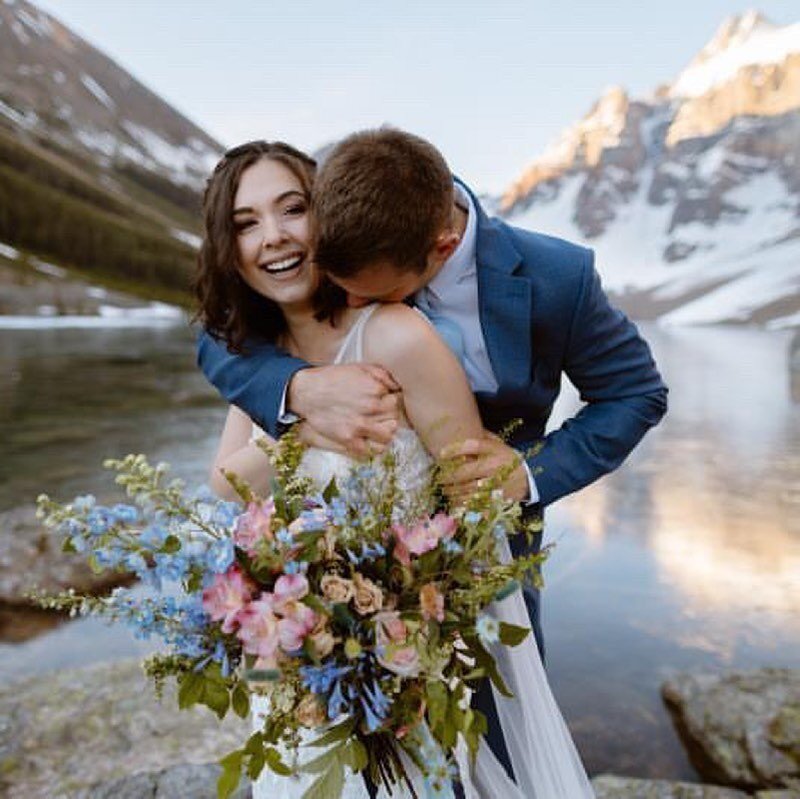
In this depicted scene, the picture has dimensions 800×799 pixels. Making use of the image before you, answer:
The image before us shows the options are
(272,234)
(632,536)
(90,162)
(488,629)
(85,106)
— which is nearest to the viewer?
(488,629)

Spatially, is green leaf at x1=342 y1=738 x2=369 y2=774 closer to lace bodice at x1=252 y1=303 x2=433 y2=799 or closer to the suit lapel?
lace bodice at x1=252 y1=303 x2=433 y2=799

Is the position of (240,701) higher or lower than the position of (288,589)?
lower

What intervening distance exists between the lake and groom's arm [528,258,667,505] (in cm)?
300

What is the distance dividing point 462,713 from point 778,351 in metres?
39.9

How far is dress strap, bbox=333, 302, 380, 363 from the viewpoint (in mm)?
1813

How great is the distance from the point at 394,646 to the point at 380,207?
822 mm

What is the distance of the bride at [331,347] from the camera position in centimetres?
173

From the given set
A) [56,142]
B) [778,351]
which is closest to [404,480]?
[778,351]

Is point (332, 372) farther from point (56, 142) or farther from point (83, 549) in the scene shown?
point (56, 142)

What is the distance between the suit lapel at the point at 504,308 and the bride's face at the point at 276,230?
0.44 meters

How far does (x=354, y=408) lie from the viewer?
67.3 inches

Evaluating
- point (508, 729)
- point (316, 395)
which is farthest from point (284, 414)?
point (508, 729)

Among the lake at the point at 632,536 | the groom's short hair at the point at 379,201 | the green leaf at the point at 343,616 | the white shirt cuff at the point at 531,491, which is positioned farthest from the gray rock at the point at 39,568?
the green leaf at the point at 343,616

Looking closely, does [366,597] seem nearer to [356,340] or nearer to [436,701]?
[436,701]
